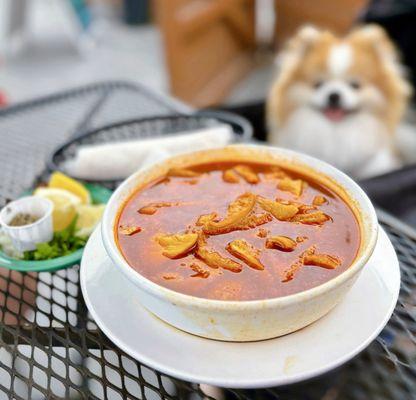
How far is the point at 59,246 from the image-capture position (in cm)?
76

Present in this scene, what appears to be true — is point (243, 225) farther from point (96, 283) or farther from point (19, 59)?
point (19, 59)

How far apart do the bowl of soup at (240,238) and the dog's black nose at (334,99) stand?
1060 mm

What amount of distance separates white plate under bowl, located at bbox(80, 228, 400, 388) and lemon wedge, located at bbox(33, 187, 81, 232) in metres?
0.19

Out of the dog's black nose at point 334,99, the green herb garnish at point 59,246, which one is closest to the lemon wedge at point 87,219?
the green herb garnish at point 59,246

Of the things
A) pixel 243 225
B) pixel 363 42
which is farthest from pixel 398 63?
pixel 243 225

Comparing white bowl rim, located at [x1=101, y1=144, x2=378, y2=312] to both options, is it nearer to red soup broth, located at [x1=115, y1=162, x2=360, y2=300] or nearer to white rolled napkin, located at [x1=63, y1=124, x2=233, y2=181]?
red soup broth, located at [x1=115, y1=162, x2=360, y2=300]

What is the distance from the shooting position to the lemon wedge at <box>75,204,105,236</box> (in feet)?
2.54

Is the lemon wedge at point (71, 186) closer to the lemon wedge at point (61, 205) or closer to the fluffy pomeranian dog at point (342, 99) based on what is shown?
the lemon wedge at point (61, 205)

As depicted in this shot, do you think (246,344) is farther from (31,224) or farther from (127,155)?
(127,155)

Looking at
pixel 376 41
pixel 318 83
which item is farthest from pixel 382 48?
pixel 318 83

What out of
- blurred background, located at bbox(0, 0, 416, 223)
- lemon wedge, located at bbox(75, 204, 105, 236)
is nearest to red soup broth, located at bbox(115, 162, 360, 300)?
lemon wedge, located at bbox(75, 204, 105, 236)

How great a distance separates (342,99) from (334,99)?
29mm

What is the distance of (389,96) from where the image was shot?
1.74 m

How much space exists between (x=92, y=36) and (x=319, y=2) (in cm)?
209
